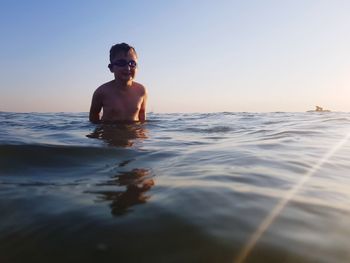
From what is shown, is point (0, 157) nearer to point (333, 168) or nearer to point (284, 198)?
point (284, 198)

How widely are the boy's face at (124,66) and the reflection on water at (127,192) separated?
4383 mm

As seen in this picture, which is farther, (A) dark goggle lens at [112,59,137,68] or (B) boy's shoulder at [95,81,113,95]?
(B) boy's shoulder at [95,81,113,95]

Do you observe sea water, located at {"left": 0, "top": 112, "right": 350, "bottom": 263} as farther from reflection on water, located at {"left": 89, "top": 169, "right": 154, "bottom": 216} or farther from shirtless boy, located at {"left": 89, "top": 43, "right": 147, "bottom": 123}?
shirtless boy, located at {"left": 89, "top": 43, "right": 147, "bottom": 123}

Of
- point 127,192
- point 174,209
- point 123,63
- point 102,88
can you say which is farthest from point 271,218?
point 102,88

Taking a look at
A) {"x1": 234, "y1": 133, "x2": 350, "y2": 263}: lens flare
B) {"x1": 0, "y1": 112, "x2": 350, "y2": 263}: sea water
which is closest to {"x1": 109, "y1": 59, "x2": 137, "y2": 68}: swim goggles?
{"x1": 0, "y1": 112, "x2": 350, "y2": 263}: sea water

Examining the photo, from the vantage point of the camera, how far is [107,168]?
268 centimetres

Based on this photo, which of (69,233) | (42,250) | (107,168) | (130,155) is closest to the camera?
(42,250)

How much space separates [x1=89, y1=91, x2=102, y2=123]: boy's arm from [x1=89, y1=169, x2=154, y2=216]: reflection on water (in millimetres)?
4409

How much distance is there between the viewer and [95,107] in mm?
6715

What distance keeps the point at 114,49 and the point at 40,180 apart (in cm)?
488

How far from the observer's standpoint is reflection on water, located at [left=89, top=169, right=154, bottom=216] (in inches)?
64.4

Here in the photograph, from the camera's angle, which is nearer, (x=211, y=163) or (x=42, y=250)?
(x=42, y=250)

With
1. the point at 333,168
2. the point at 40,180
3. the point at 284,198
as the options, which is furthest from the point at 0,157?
the point at 333,168

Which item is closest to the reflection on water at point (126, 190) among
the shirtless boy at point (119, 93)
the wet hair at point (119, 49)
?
the shirtless boy at point (119, 93)
